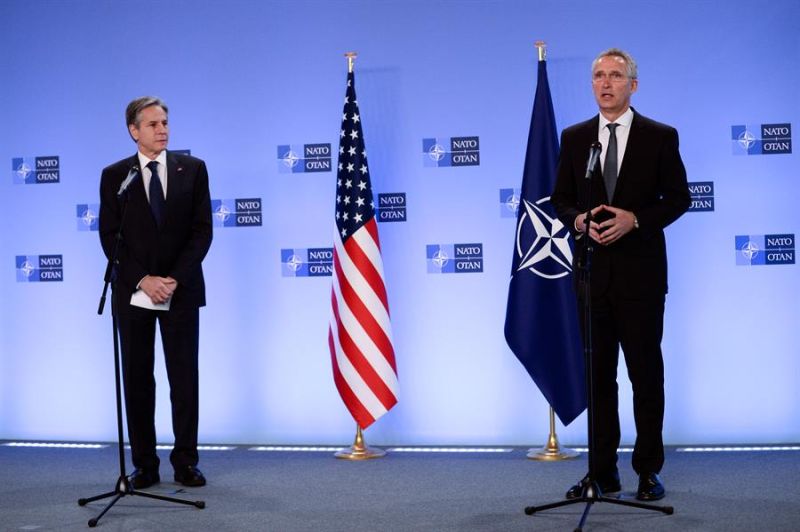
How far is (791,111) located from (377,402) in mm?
2925

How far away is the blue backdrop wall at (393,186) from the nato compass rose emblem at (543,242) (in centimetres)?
57

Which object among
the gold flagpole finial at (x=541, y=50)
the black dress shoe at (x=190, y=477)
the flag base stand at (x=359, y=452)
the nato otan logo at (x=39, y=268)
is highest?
the gold flagpole finial at (x=541, y=50)

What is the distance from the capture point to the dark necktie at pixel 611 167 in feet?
14.5

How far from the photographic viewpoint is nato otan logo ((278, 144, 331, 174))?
6420 mm

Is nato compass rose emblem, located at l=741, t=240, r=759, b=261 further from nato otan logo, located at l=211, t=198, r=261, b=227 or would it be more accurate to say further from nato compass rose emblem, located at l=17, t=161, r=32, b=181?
nato compass rose emblem, located at l=17, t=161, r=32, b=181

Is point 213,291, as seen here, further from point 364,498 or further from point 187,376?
point 364,498

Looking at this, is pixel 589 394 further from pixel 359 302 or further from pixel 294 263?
pixel 294 263

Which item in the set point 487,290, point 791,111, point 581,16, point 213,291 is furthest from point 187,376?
point 791,111

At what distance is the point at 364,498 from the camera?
4723 millimetres

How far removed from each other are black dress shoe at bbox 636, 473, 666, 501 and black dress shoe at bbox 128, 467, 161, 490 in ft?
7.69

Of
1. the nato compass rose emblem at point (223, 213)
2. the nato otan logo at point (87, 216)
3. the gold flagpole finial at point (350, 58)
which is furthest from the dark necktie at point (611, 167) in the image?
the nato otan logo at point (87, 216)

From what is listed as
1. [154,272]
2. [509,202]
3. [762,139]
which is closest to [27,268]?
[154,272]

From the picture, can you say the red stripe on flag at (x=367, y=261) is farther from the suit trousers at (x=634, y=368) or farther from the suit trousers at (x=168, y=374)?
the suit trousers at (x=634, y=368)

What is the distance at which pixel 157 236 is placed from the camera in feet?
16.4
